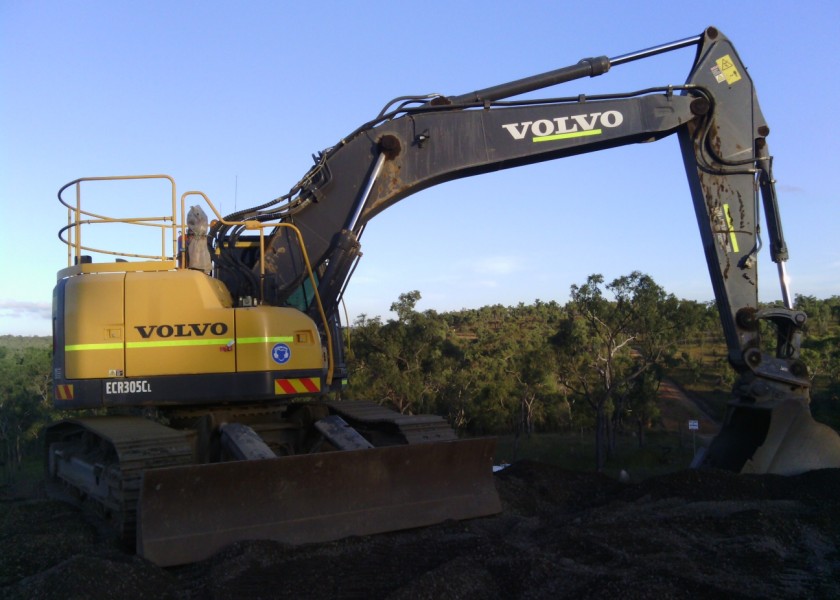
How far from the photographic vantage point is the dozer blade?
6.48 m

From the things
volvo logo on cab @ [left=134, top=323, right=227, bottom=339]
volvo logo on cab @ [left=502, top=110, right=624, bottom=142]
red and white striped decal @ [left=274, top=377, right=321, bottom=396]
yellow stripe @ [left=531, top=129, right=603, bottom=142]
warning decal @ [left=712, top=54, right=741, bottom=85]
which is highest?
warning decal @ [left=712, top=54, right=741, bottom=85]

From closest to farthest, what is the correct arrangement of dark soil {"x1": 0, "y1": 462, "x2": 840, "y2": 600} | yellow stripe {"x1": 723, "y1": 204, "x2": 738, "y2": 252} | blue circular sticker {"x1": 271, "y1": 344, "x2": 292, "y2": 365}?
dark soil {"x1": 0, "y1": 462, "x2": 840, "y2": 600} < blue circular sticker {"x1": 271, "y1": 344, "x2": 292, "y2": 365} < yellow stripe {"x1": 723, "y1": 204, "x2": 738, "y2": 252}

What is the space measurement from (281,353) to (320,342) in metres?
0.49

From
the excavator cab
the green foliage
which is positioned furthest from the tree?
the green foliage

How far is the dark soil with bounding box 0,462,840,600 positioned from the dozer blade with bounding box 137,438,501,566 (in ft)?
0.61

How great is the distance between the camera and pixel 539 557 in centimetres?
579

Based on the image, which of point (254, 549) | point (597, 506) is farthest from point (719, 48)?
point (254, 549)

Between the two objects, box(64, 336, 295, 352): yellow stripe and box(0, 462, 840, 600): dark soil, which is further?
box(64, 336, 295, 352): yellow stripe

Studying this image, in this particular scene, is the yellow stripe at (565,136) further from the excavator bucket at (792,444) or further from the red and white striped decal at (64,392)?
the red and white striped decal at (64,392)

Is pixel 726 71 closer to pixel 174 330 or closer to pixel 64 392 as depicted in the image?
pixel 174 330

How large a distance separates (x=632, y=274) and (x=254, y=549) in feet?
59.7

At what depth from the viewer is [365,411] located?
9.35 meters

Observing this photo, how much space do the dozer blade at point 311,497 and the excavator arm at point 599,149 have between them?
6.69 feet

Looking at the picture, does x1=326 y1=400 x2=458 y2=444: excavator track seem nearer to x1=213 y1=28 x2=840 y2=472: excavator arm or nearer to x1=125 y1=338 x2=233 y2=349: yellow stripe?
x1=213 y1=28 x2=840 y2=472: excavator arm
